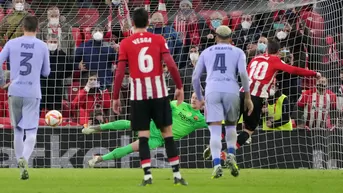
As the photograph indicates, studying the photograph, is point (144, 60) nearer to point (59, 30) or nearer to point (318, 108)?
point (318, 108)

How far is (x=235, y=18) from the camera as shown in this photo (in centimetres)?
1998

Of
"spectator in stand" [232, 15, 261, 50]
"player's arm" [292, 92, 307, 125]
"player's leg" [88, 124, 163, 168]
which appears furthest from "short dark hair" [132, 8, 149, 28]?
"spectator in stand" [232, 15, 261, 50]

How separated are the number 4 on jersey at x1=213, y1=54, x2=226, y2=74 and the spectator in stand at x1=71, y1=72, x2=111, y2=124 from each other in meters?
6.37

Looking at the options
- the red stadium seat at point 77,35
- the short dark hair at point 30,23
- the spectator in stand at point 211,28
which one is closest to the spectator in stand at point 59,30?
the red stadium seat at point 77,35

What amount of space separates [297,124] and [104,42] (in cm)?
438

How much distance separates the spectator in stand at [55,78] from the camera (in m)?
19.3

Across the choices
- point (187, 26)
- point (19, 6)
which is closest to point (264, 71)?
point (187, 26)

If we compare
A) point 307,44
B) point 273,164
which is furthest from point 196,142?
point 307,44

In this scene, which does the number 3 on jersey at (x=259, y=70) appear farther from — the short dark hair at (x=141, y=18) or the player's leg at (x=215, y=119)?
the short dark hair at (x=141, y=18)

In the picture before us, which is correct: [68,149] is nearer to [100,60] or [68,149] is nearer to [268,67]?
[100,60]

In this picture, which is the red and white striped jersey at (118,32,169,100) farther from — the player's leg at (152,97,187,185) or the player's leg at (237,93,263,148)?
the player's leg at (237,93,263,148)

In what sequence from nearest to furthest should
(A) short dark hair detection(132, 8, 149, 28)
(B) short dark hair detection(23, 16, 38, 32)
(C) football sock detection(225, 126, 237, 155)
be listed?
(A) short dark hair detection(132, 8, 149, 28), (B) short dark hair detection(23, 16, 38, 32), (C) football sock detection(225, 126, 237, 155)

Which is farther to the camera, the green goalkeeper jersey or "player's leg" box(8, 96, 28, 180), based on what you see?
the green goalkeeper jersey

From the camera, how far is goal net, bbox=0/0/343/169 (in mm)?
17734
